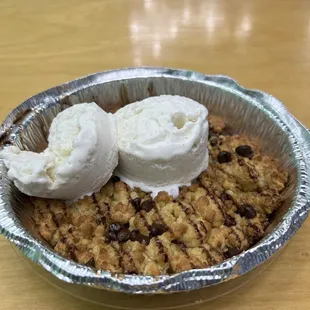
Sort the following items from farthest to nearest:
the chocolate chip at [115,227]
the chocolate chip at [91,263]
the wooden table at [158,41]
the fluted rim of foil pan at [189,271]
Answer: the wooden table at [158,41] → the chocolate chip at [115,227] → the chocolate chip at [91,263] → the fluted rim of foil pan at [189,271]

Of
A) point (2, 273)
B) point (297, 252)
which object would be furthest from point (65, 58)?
point (297, 252)

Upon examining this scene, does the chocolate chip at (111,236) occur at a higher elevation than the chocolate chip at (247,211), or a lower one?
higher

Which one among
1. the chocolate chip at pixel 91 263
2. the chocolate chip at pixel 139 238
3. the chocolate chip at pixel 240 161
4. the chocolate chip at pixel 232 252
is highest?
the chocolate chip at pixel 240 161

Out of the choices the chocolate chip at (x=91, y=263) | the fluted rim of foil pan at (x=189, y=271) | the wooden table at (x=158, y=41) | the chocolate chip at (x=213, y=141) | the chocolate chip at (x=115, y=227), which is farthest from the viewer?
the wooden table at (x=158, y=41)

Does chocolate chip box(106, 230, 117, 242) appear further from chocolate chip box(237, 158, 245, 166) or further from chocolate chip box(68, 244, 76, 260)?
chocolate chip box(237, 158, 245, 166)

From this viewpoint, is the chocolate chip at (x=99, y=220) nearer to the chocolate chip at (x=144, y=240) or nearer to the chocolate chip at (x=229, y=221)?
the chocolate chip at (x=144, y=240)

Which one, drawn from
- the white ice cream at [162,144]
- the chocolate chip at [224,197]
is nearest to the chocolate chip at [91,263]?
the white ice cream at [162,144]

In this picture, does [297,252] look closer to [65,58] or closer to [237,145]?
[237,145]
